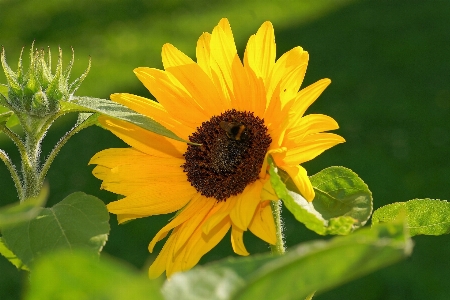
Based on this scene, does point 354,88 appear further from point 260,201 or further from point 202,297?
point 202,297

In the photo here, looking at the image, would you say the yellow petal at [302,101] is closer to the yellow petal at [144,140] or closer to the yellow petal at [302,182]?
the yellow petal at [302,182]

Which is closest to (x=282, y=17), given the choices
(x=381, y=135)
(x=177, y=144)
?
(x=381, y=135)

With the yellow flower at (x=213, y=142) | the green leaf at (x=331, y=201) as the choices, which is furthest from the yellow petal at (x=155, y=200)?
the green leaf at (x=331, y=201)

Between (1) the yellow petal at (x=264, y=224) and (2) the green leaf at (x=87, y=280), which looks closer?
(2) the green leaf at (x=87, y=280)

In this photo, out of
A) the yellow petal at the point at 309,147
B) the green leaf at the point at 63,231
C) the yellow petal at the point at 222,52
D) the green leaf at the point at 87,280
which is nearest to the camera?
the green leaf at the point at 87,280

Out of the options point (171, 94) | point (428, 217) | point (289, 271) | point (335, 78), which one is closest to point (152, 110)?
point (171, 94)

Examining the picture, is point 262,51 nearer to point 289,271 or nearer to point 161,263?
point 161,263

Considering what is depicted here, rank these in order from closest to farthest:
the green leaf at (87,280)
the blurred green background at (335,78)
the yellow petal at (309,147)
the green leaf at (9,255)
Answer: the green leaf at (87,280)
the green leaf at (9,255)
the yellow petal at (309,147)
the blurred green background at (335,78)

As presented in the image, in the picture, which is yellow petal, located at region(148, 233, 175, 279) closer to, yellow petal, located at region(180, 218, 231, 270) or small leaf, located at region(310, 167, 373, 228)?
yellow petal, located at region(180, 218, 231, 270)
